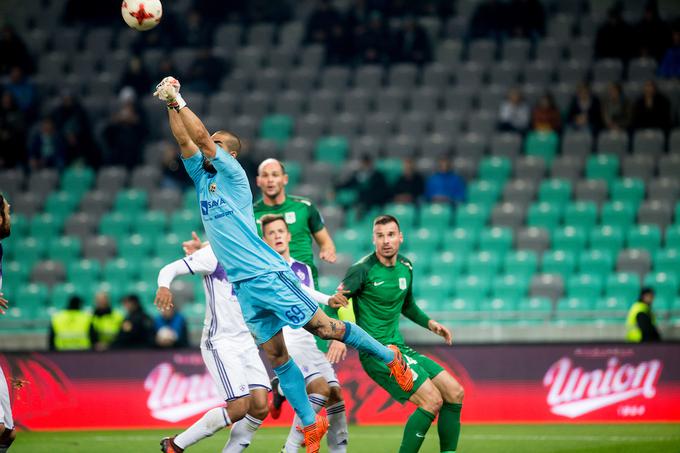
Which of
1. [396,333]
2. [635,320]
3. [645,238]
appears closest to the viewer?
[396,333]

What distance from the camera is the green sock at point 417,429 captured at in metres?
8.00

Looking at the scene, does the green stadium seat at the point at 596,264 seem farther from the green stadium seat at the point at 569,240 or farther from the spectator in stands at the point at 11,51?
the spectator in stands at the point at 11,51

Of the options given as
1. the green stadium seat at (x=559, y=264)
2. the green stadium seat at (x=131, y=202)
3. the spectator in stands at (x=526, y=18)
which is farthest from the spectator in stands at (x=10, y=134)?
the green stadium seat at (x=559, y=264)

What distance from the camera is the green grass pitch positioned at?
395 inches

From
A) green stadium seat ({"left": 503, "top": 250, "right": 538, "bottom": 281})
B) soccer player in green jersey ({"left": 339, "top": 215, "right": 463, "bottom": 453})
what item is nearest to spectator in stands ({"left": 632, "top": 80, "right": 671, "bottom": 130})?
green stadium seat ({"left": 503, "top": 250, "right": 538, "bottom": 281})

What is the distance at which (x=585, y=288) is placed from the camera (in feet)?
49.1

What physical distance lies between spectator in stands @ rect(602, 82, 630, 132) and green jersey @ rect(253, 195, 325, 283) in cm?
902

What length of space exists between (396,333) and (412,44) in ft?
38.0

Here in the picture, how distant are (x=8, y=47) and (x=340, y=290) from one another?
45.3 ft

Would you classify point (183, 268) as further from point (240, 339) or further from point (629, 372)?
point (629, 372)

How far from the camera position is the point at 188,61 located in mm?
20203

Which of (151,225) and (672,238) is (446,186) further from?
(151,225)

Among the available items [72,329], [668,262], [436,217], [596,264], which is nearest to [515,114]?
[436,217]

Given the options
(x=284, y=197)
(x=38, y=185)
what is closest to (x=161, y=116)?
(x=38, y=185)
